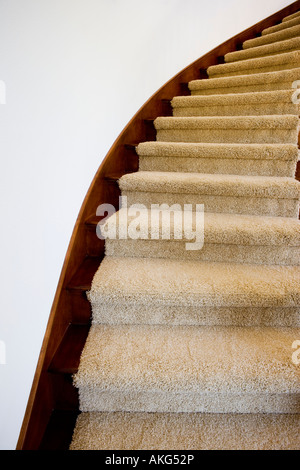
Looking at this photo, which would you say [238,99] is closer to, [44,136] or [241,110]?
[241,110]

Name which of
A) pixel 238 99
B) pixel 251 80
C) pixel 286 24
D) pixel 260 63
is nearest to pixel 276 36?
pixel 286 24

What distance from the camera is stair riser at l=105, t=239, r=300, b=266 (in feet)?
3.80

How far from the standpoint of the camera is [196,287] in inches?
39.0

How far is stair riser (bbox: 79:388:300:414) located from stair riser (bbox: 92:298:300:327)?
9.7 inches

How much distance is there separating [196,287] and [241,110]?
1.38 meters

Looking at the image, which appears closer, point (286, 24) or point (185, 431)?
point (185, 431)

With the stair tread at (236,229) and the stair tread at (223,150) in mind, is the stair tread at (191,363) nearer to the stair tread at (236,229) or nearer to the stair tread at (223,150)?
the stair tread at (236,229)

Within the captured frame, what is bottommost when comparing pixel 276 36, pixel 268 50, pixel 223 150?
pixel 223 150

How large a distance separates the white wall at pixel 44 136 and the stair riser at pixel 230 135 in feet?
1.42

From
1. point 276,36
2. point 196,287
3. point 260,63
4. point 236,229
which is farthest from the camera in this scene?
point 276,36

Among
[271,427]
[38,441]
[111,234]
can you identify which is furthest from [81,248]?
[271,427]
